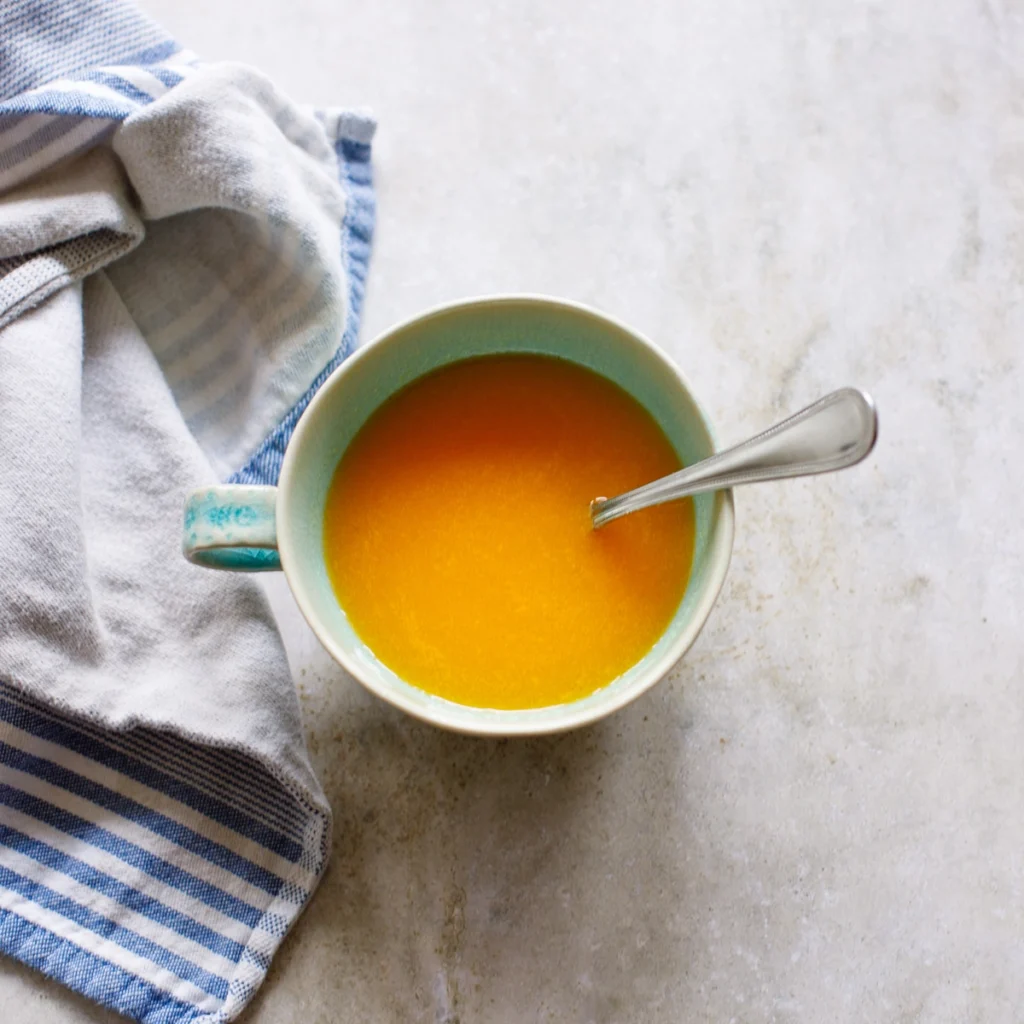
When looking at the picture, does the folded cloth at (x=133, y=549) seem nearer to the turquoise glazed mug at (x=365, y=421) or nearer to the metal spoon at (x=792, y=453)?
the turquoise glazed mug at (x=365, y=421)

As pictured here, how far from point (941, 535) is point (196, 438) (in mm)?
635

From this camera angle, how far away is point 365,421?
2.36 ft

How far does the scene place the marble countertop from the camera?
30.7 inches

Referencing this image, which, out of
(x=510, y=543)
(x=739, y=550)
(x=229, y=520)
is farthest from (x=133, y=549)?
(x=739, y=550)

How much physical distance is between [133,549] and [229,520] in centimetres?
18

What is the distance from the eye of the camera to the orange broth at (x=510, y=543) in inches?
26.7

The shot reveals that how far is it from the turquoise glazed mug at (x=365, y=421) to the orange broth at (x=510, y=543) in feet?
0.03

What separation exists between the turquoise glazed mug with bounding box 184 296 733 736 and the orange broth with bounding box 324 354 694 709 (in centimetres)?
1

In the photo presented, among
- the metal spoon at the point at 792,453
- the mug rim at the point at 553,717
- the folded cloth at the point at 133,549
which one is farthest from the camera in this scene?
the folded cloth at the point at 133,549

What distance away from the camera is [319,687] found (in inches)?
31.6

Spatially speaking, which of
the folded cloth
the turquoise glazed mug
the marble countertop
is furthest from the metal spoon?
the folded cloth

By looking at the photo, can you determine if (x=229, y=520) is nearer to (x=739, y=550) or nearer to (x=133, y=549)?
(x=133, y=549)

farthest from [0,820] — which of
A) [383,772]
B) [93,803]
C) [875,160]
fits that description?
[875,160]

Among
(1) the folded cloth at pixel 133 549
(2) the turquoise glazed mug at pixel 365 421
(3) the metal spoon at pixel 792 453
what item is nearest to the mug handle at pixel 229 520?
(2) the turquoise glazed mug at pixel 365 421
